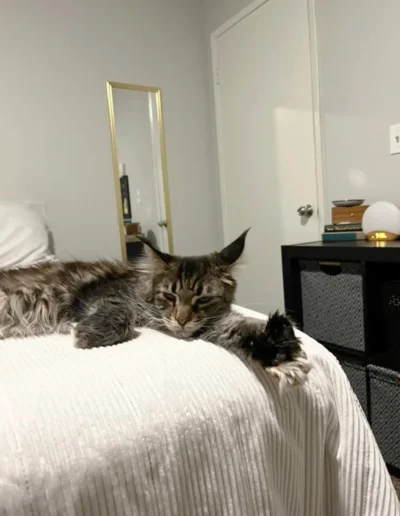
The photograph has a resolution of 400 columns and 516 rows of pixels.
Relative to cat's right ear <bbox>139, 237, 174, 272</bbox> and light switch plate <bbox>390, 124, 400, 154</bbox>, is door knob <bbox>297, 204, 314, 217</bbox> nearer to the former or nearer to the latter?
light switch plate <bbox>390, 124, 400, 154</bbox>

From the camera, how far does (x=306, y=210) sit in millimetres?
2338

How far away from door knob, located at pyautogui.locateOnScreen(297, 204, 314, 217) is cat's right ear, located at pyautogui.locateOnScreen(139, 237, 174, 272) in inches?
54.3

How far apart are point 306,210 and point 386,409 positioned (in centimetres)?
116

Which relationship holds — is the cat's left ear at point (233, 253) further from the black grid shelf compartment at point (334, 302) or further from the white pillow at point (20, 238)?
the white pillow at point (20, 238)

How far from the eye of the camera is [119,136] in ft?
8.79

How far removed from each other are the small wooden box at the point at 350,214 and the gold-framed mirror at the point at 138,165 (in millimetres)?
1221

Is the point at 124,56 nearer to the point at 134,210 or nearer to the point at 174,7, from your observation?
the point at 174,7

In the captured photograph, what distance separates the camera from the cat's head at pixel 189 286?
1021 millimetres

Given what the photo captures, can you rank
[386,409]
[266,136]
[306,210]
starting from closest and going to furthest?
1. [386,409]
2. [306,210]
3. [266,136]

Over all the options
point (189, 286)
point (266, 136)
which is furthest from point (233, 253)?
point (266, 136)

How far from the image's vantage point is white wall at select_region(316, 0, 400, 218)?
1869 millimetres

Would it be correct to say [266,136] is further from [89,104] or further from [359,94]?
[89,104]

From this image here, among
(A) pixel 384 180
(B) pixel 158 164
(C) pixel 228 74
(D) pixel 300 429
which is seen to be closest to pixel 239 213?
(B) pixel 158 164

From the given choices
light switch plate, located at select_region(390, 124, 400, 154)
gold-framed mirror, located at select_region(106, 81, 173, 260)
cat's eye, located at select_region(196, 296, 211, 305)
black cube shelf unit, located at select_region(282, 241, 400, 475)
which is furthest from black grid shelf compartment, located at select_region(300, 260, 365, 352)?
gold-framed mirror, located at select_region(106, 81, 173, 260)
